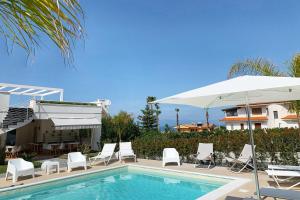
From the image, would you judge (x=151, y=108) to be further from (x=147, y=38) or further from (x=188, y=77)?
(x=147, y=38)

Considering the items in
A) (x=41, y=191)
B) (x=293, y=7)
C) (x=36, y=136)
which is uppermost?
(x=293, y=7)

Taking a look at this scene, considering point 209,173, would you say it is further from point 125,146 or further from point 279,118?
point 279,118

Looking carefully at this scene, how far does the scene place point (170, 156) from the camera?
18.0 meters

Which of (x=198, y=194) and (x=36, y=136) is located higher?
(x=36, y=136)

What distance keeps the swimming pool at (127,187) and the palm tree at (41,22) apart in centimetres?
1140

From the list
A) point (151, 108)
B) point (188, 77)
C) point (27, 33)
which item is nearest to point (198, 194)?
point (27, 33)

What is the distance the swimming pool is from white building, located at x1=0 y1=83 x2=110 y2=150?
9458mm

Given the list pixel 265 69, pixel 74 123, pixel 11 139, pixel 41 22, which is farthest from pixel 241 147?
pixel 11 139

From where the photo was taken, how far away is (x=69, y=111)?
2748cm

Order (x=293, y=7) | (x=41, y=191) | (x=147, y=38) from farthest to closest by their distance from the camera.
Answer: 1. (x=147, y=38)
2. (x=293, y=7)
3. (x=41, y=191)

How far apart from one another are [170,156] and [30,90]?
18131 millimetres

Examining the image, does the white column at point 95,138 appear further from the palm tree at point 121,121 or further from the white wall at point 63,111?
the palm tree at point 121,121

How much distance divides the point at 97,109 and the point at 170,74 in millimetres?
23691

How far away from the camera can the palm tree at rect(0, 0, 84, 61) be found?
140 centimetres
